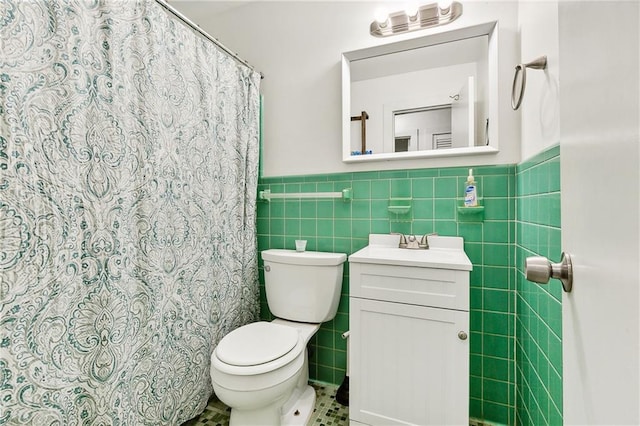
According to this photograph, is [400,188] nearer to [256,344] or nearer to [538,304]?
[538,304]

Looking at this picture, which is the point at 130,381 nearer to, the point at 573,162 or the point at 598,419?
the point at 598,419

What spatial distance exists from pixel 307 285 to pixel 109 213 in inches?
35.9

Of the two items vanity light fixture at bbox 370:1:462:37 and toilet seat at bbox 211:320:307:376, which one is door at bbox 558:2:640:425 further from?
vanity light fixture at bbox 370:1:462:37

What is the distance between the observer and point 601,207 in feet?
1.15

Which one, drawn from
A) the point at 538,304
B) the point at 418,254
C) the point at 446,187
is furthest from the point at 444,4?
the point at 538,304

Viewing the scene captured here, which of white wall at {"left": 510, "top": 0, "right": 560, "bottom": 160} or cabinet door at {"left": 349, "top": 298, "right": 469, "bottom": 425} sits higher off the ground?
white wall at {"left": 510, "top": 0, "right": 560, "bottom": 160}

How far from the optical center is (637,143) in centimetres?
27

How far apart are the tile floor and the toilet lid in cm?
47

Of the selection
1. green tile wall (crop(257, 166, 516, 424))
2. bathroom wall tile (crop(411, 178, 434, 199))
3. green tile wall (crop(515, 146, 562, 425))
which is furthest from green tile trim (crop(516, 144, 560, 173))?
bathroom wall tile (crop(411, 178, 434, 199))

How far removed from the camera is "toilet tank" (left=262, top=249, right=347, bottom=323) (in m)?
1.47

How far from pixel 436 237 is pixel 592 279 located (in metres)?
1.10

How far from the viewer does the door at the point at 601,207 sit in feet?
0.93

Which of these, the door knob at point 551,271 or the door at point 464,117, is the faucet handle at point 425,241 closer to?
the door at point 464,117

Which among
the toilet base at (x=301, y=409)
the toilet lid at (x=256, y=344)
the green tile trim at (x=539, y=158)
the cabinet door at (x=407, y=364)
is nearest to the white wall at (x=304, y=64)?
the green tile trim at (x=539, y=158)
